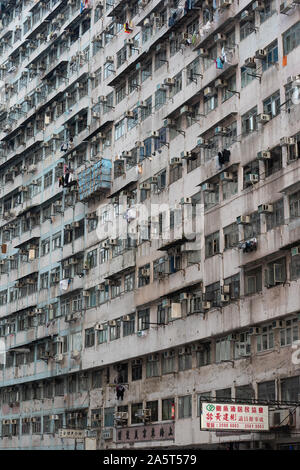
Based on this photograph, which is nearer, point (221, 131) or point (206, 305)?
point (206, 305)

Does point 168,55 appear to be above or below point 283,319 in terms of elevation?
above

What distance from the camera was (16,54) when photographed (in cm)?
5425

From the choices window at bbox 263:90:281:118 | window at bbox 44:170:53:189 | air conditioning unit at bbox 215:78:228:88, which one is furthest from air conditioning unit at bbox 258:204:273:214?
window at bbox 44:170:53:189

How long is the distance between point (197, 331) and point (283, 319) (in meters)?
4.77

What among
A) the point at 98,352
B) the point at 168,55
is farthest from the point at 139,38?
the point at 98,352

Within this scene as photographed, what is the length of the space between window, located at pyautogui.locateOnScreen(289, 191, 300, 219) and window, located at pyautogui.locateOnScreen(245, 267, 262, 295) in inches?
101

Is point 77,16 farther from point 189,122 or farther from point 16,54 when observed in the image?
point 189,122

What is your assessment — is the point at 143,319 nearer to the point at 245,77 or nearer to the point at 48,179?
the point at 245,77

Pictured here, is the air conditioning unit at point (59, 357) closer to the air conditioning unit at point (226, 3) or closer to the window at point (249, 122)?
the window at point (249, 122)

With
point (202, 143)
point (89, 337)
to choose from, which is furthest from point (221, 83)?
point (89, 337)

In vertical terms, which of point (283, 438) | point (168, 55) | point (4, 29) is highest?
point (4, 29)

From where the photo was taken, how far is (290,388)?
88.0ft

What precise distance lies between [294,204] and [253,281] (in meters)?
3.37

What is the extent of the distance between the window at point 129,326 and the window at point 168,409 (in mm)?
3992
